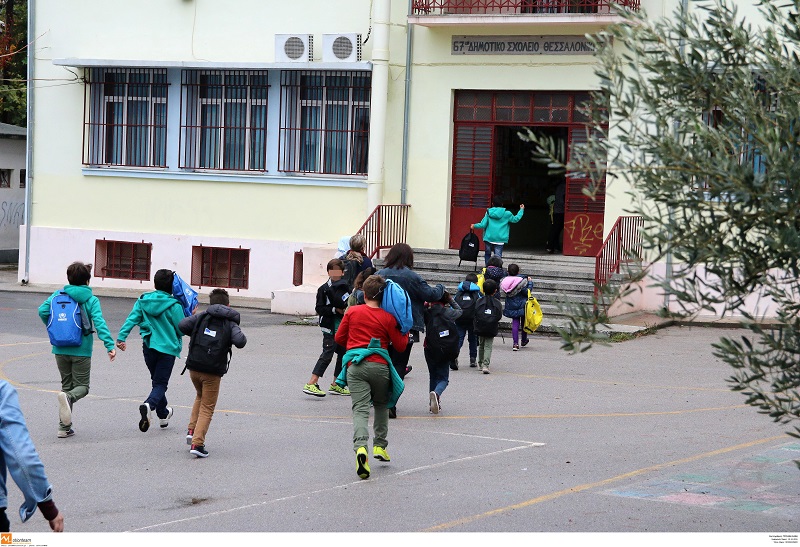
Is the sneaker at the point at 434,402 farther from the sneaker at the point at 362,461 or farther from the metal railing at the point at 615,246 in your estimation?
the metal railing at the point at 615,246

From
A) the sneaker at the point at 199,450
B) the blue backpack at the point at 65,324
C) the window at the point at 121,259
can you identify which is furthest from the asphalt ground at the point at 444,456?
the window at the point at 121,259

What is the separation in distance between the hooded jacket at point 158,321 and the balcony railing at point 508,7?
11.6 metres

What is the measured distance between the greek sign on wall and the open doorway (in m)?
1.77

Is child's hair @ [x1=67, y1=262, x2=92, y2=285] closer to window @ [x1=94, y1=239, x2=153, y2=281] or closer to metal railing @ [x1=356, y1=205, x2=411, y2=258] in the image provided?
metal railing @ [x1=356, y1=205, x2=411, y2=258]

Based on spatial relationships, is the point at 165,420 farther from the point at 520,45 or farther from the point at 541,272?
the point at 520,45

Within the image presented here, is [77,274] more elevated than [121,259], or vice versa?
[77,274]

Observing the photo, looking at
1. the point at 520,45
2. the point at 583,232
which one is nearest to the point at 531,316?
the point at 583,232

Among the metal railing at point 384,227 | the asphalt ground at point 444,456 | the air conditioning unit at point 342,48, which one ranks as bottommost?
the asphalt ground at point 444,456

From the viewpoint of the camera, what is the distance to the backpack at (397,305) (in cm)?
1035

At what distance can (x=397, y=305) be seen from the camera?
10367 millimetres

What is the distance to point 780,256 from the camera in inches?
218

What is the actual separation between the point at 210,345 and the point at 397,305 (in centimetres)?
160

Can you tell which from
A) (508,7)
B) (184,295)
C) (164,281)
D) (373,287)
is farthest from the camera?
(508,7)

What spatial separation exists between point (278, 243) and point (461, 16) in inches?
214
